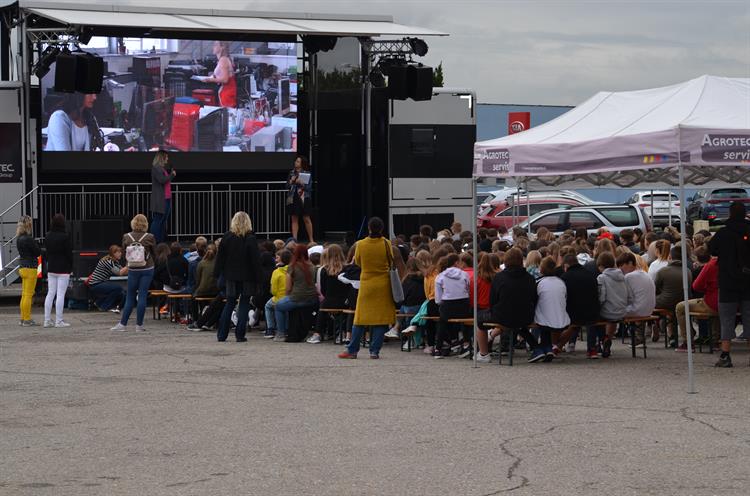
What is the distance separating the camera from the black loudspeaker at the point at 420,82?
25109 millimetres

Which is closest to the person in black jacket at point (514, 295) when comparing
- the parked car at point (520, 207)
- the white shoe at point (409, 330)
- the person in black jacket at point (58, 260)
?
the white shoe at point (409, 330)

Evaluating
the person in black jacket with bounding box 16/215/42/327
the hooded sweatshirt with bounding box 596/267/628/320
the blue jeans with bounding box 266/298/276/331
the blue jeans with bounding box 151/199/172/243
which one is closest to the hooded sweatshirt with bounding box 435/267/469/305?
the hooded sweatshirt with bounding box 596/267/628/320

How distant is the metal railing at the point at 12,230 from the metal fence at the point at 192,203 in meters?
1.17

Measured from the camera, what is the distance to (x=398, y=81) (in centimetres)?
2520

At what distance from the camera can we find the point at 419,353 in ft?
55.1

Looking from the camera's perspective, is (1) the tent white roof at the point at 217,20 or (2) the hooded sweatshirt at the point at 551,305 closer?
(2) the hooded sweatshirt at the point at 551,305

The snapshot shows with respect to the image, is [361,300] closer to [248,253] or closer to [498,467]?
[248,253]

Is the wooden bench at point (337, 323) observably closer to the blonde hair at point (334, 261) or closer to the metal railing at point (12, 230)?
the blonde hair at point (334, 261)

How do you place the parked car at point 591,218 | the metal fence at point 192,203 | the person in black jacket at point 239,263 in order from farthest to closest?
the parked car at point 591,218 < the metal fence at point 192,203 < the person in black jacket at point 239,263

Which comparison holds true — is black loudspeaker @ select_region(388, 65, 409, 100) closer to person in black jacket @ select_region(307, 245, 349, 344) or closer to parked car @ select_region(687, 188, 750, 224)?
person in black jacket @ select_region(307, 245, 349, 344)

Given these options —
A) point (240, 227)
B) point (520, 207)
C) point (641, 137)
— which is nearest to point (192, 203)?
point (240, 227)

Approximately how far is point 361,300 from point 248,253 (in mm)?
2812

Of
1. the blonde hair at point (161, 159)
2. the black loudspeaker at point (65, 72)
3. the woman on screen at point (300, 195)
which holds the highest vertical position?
the black loudspeaker at point (65, 72)

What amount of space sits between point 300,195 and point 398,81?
2.92 meters
